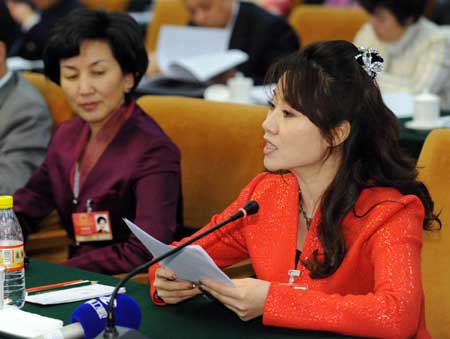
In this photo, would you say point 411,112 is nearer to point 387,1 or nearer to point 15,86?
point 387,1

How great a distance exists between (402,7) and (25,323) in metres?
2.72

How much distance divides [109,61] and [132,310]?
3.64ft

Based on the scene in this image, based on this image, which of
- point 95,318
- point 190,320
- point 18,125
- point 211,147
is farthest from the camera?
point 18,125

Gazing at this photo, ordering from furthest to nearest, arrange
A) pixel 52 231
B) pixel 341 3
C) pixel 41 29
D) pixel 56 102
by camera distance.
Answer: pixel 341 3
pixel 41 29
pixel 56 102
pixel 52 231

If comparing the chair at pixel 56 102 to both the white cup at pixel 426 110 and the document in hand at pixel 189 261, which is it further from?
the document in hand at pixel 189 261

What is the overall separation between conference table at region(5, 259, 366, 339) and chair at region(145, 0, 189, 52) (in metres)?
4.12

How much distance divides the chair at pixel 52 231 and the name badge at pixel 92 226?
29 cm

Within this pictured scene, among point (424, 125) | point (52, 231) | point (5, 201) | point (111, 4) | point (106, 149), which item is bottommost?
point (111, 4)

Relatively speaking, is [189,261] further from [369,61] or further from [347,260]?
[369,61]

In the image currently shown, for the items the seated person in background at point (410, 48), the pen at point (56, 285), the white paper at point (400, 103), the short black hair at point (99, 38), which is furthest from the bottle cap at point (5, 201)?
the seated person in background at point (410, 48)

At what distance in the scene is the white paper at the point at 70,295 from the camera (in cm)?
191

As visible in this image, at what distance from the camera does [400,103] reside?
3777mm

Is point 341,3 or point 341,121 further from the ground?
point 341,121

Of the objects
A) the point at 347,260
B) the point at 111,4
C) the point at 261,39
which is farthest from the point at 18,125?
the point at 111,4
